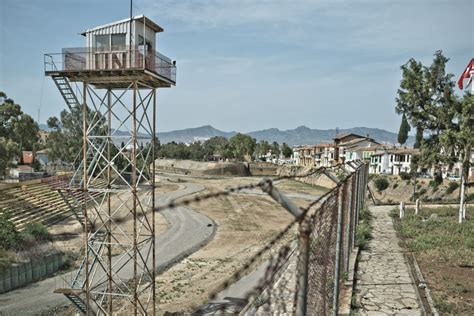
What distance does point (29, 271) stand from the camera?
18766 millimetres

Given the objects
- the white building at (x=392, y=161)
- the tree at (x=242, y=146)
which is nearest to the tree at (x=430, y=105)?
the white building at (x=392, y=161)

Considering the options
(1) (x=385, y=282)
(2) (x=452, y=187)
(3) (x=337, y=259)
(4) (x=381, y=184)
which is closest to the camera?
(3) (x=337, y=259)

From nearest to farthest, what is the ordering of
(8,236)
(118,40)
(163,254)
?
1. (118,40)
2. (8,236)
3. (163,254)

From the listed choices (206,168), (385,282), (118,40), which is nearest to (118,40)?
(118,40)

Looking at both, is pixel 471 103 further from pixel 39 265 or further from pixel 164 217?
pixel 164 217

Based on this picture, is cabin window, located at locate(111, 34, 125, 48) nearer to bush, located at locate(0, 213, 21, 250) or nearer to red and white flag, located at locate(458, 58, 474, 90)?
bush, located at locate(0, 213, 21, 250)

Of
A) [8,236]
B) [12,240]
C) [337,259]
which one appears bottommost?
[12,240]

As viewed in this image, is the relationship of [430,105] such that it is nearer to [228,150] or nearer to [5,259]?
[5,259]

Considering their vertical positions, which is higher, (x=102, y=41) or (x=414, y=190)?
(x=102, y=41)

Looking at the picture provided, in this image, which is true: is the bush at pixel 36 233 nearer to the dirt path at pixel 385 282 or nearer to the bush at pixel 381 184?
the dirt path at pixel 385 282

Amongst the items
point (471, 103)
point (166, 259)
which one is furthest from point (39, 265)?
point (471, 103)

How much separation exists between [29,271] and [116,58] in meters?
12.4

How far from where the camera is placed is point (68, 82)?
42.9ft

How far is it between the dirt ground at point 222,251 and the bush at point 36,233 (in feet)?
30.0
